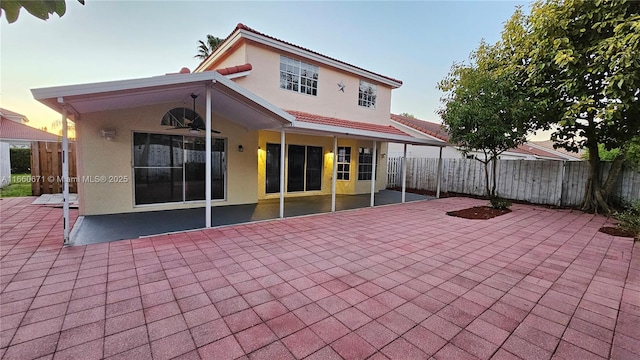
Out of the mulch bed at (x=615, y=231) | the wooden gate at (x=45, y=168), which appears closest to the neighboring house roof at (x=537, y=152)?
the mulch bed at (x=615, y=231)

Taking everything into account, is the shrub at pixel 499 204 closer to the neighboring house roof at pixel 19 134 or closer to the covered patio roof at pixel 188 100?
the covered patio roof at pixel 188 100

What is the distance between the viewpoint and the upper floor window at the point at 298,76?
9.19 m

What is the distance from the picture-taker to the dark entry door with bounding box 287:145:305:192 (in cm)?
1029

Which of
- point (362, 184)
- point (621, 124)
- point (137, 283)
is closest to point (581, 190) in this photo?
point (621, 124)

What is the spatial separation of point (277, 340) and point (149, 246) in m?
3.41

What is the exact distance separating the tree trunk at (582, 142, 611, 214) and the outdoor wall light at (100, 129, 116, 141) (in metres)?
13.7

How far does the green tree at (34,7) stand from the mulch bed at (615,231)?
377 inches

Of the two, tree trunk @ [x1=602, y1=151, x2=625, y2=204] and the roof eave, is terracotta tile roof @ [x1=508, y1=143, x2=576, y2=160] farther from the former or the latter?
the roof eave

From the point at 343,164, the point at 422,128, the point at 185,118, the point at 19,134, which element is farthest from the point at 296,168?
the point at 19,134

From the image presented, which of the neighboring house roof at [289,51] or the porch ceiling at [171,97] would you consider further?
the neighboring house roof at [289,51]

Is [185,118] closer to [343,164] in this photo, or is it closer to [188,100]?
[188,100]

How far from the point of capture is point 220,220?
21.2 ft

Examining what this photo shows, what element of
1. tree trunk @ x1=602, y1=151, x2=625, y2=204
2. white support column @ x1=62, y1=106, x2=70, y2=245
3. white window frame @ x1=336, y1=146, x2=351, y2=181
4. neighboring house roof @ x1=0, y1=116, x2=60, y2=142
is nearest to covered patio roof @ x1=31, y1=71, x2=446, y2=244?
white support column @ x1=62, y1=106, x2=70, y2=245

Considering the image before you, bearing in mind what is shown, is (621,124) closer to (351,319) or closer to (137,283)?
(351,319)
